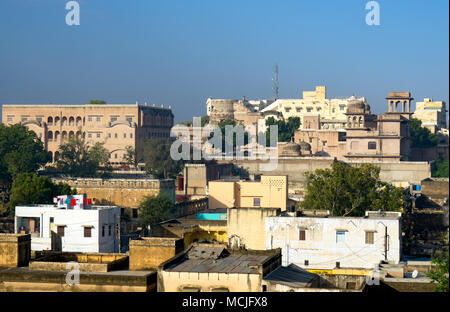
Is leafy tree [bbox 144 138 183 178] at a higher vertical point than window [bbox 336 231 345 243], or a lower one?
higher

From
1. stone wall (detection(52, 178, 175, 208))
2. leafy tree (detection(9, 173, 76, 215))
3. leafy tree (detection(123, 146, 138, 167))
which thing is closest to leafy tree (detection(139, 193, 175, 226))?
stone wall (detection(52, 178, 175, 208))

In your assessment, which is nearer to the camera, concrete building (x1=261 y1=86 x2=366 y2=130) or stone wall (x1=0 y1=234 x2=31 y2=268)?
stone wall (x1=0 y1=234 x2=31 y2=268)

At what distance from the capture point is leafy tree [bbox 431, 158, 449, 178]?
281 ft

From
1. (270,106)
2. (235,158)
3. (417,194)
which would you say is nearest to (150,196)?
(417,194)

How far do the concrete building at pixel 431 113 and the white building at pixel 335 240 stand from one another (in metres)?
83.3

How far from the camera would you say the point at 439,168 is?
90500 millimetres

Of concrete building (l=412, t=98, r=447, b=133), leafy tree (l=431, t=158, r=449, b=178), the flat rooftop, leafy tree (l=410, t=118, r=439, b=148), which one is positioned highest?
concrete building (l=412, t=98, r=447, b=133)

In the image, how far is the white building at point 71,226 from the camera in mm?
38219

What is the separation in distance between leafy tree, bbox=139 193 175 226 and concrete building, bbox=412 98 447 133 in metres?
68.6

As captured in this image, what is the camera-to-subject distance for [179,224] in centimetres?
3909

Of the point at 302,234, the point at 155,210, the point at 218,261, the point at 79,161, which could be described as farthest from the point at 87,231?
the point at 79,161

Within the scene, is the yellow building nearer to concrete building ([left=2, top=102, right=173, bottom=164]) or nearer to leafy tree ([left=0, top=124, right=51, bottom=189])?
leafy tree ([left=0, top=124, right=51, bottom=189])

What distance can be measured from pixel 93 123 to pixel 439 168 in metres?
49.0
